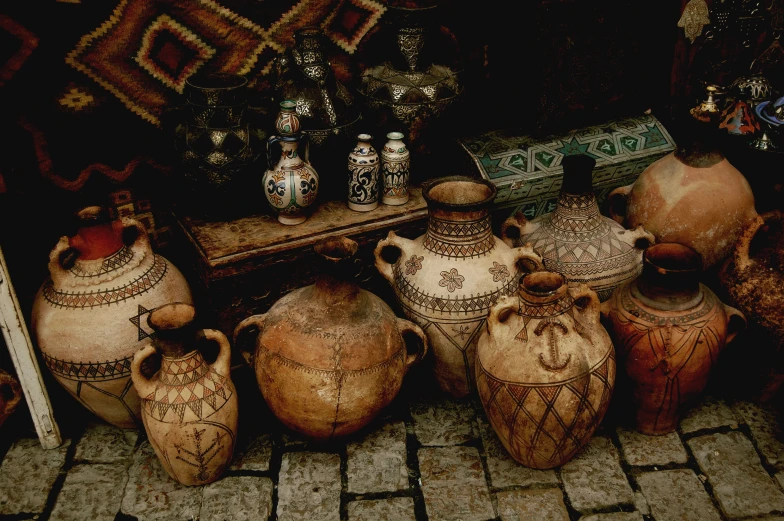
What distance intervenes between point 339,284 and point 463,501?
1.09 m

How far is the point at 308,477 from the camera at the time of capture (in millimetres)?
2957

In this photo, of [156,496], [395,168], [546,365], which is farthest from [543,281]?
[156,496]

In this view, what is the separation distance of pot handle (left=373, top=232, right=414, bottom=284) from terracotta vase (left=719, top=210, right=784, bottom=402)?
1601 millimetres

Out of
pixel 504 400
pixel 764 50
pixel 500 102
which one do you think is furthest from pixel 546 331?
pixel 764 50

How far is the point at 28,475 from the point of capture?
2980 millimetres

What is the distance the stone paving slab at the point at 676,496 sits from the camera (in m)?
2.76

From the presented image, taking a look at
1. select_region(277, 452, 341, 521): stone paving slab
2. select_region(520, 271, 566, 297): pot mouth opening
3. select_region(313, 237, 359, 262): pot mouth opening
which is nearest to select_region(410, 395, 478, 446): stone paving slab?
select_region(277, 452, 341, 521): stone paving slab

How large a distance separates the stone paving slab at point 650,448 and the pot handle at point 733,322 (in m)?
0.55

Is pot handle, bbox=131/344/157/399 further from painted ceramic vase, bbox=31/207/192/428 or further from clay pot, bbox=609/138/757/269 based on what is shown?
clay pot, bbox=609/138/757/269

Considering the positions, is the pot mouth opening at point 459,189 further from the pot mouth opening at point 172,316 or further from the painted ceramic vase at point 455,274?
the pot mouth opening at point 172,316

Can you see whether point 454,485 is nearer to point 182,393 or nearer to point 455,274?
point 455,274

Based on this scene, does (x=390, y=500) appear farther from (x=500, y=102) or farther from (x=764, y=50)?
(x=764, y=50)

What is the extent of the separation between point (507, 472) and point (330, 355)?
3.24 feet

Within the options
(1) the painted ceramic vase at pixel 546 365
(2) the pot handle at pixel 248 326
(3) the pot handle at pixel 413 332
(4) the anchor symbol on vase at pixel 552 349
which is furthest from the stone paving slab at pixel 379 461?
(4) the anchor symbol on vase at pixel 552 349
